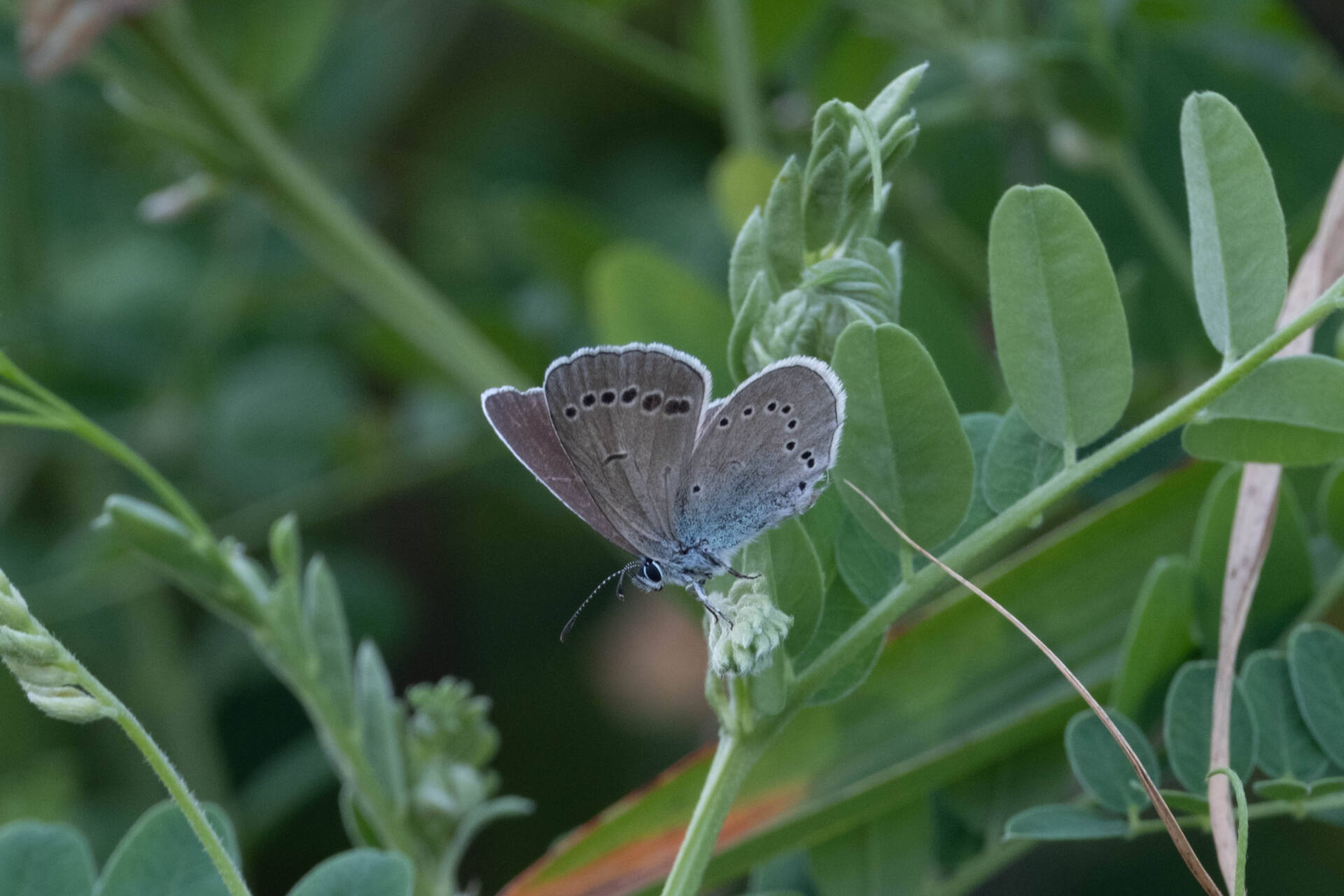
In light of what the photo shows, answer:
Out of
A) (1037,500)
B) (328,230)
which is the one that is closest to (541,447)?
(1037,500)

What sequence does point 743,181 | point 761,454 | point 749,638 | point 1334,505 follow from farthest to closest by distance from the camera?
1. point 743,181
2. point 1334,505
3. point 761,454
4. point 749,638

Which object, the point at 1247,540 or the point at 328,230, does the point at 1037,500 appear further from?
the point at 328,230

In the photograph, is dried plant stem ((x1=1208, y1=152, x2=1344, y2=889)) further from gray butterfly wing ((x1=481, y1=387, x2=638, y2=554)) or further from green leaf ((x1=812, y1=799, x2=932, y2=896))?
gray butterfly wing ((x1=481, y1=387, x2=638, y2=554))

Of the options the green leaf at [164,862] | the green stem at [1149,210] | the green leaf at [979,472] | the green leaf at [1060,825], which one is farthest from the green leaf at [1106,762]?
the green stem at [1149,210]

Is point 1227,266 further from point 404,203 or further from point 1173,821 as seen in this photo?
point 404,203

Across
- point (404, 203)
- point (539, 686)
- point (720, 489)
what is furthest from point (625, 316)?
point (404, 203)

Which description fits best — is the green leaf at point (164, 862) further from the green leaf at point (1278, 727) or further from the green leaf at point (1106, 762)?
the green leaf at point (1278, 727)

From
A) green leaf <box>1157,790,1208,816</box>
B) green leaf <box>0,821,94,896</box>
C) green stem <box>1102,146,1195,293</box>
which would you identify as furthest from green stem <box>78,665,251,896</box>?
green stem <box>1102,146,1195,293</box>
